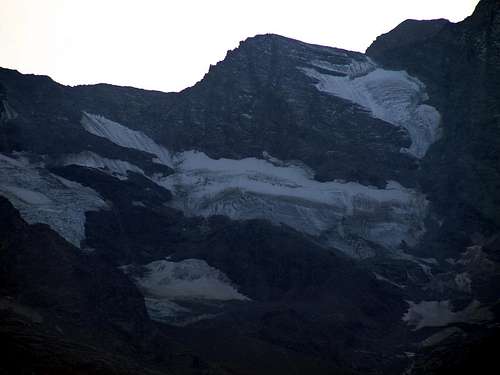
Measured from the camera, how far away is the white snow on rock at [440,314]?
156250 millimetres

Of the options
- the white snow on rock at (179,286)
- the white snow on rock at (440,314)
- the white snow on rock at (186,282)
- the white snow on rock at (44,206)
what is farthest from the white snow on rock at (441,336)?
the white snow on rock at (44,206)

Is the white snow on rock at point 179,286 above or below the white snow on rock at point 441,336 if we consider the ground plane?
below

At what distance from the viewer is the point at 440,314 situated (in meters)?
172

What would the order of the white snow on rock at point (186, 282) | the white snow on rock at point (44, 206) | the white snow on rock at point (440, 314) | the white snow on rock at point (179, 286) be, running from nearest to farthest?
the white snow on rock at point (440, 314), the white snow on rock at point (179, 286), the white snow on rock at point (186, 282), the white snow on rock at point (44, 206)

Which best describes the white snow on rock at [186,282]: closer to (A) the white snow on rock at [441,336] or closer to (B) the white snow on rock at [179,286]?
(B) the white snow on rock at [179,286]

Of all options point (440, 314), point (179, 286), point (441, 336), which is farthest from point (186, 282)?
point (441, 336)

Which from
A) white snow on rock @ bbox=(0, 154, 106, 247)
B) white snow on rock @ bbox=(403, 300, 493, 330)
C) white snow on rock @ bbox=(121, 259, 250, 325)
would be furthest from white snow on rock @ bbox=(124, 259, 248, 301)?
white snow on rock @ bbox=(403, 300, 493, 330)

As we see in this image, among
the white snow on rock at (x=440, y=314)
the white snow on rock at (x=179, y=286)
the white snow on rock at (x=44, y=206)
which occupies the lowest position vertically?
the white snow on rock at (x=179, y=286)

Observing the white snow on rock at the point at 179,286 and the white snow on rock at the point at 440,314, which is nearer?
the white snow on rock at the point at 440,314

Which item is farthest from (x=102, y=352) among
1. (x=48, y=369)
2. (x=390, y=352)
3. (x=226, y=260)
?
(x=226, y=260)

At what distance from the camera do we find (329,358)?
143 m

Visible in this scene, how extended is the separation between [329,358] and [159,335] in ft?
78.8

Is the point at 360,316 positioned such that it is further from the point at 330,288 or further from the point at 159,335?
the point at 159,335

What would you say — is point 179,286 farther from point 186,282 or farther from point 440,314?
point 440,314
